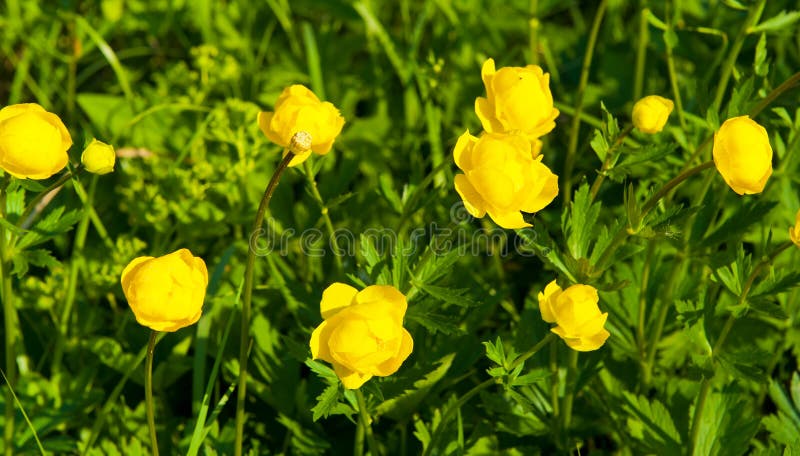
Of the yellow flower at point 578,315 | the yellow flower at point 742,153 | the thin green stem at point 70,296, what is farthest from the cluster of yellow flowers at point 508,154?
the thin green stem at point 70,296

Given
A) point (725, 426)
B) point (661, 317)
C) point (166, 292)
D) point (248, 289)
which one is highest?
point (166, 292)

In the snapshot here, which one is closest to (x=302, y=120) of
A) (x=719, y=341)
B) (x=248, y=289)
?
(x=248, y=289)

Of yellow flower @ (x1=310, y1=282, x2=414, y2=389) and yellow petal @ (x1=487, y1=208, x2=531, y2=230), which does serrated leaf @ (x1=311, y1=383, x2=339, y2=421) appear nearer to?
yellow flower @ (x1=310, y1=282, x2=414, y2=389)

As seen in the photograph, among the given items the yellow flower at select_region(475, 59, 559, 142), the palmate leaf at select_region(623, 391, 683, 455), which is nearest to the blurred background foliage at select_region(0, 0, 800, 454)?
the palmate leaf at select_region(623, 391, 683, 455)

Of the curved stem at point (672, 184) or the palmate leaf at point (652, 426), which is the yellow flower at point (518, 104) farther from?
the palmate leaf at point (652, 426)

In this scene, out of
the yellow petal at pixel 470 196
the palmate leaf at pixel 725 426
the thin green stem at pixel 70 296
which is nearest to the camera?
the yellow petal at pixel 470 196

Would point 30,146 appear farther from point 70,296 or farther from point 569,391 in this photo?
point 569,391
